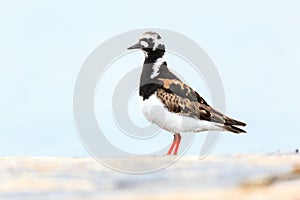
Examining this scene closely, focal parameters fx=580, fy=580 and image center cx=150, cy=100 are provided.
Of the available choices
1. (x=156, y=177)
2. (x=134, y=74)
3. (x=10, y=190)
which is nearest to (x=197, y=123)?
(x=134, y=74)

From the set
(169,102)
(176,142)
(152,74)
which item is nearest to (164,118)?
(169,102)

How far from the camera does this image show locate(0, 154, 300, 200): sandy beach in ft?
21.8

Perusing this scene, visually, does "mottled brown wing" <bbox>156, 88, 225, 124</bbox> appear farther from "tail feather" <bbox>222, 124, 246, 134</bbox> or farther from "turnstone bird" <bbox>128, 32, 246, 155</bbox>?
"tail feather" <bbox>222, 124, 246, 134</bbox>

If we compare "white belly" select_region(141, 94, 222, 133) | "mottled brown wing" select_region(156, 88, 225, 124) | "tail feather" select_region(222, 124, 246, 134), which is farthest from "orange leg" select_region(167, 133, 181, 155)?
"tail feather" select_region(222, 124, 246, 134)

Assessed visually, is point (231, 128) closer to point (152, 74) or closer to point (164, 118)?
point (164, 118)

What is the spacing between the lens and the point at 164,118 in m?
12.2

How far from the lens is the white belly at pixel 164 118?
39.9 ft

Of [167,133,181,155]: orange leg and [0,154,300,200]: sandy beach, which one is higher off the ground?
[167,133,181,155]: orange leg

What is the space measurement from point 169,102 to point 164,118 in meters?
0.37

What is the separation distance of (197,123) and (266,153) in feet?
6.05

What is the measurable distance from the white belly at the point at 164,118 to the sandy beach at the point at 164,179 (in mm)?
1309

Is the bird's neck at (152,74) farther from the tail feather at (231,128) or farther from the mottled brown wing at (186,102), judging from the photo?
the tail feather at (231,128)

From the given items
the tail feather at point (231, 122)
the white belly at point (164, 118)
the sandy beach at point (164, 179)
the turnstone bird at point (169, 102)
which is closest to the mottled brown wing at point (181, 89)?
the turnstone bird at point (169, 102)

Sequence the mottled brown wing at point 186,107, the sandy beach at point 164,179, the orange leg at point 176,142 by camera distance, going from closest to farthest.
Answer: the sandy beach at point 164,179 → the mottled brown wing at point 186,107 → the orange leg at point 176,142
